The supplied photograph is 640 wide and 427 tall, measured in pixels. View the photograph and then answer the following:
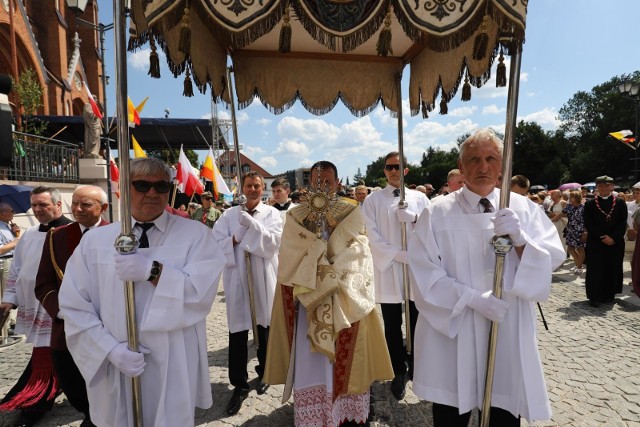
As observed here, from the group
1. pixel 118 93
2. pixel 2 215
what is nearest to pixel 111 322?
pixel 118 93

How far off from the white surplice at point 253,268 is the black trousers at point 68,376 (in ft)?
4.61

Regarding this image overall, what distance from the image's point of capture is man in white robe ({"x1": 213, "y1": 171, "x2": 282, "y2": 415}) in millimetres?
4234

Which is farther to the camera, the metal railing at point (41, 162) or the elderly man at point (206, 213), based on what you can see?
the elderly man at point (206, 213)

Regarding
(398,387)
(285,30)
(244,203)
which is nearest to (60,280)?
(244,203)

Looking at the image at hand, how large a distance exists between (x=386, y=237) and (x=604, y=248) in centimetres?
541

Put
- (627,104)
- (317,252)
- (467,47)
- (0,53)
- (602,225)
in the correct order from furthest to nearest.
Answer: (627,104), (0,53), (602,225), (467,47), (317,252)

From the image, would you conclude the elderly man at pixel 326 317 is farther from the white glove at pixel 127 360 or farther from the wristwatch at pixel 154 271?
the white glove at pixel 127 360

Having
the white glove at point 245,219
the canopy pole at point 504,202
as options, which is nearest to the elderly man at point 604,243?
the canopy pole at point 504,202

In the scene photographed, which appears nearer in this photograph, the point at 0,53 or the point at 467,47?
the point at 467,47

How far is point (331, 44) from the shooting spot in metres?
2.83

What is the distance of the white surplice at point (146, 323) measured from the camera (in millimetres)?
2426

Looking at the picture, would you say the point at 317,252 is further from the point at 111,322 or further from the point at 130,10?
the point at 130,10

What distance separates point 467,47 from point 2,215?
6.90 meters

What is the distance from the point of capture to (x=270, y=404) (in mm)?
3992
